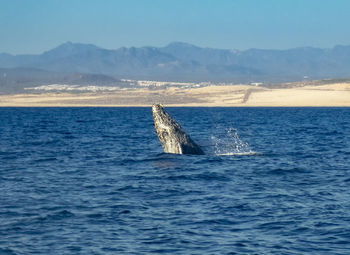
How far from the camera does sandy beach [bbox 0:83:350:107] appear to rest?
122062 millimetres

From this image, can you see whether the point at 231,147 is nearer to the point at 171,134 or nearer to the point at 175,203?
the point at 171,134

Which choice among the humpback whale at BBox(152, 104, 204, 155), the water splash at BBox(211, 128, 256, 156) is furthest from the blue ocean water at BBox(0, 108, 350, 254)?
the humpback whale at BBox(152, 104, 204, 155)

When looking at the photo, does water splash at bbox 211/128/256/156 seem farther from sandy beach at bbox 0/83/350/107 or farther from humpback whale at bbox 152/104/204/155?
sandy beach at bbox 0/83/350/107

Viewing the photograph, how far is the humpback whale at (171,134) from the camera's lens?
26312mm

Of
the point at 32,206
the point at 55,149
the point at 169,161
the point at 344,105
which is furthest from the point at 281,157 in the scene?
the point at 344,105

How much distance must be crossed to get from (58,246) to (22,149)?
21.5 meters

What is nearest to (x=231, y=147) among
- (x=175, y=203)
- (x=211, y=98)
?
(x=175, y=203)

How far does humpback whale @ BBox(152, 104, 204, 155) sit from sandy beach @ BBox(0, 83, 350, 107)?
91.2 metres

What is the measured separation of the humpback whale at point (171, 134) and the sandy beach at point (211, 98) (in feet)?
299

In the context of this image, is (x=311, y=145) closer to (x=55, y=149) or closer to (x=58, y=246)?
(x=55, y=149)

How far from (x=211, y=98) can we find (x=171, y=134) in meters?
103

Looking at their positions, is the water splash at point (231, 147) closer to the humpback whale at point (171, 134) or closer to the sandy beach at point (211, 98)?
the humpback whale at point (171, 134)

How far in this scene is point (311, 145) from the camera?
36.7 meters

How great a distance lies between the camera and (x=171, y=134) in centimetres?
2709
